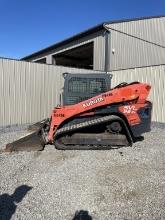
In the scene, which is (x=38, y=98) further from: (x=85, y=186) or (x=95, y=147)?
(x=85, y=186)

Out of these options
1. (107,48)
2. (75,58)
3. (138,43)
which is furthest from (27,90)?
(75,58)

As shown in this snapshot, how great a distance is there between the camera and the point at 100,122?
8.37m

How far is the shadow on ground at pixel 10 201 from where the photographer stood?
462 centimetres

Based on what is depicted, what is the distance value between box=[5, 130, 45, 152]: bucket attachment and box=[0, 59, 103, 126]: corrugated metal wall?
16.0 ft

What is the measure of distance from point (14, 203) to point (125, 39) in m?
14.4

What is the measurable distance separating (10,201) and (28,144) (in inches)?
131

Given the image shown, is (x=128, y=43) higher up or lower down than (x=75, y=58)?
lower down

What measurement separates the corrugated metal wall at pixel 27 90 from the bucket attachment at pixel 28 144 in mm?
4872

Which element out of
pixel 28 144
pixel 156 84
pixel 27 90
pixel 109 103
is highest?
pixel 156 84

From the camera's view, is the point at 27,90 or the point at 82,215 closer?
the point at 82,215

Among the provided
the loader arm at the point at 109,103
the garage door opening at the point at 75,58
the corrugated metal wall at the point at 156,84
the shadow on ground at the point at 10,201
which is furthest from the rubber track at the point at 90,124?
the garage door opening at the point at 75,58

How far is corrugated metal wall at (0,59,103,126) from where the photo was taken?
13.0 metres

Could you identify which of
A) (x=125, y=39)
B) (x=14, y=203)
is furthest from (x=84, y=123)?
(x=125, y=39)

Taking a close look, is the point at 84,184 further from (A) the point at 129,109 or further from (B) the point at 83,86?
(B) the point at 83,86
